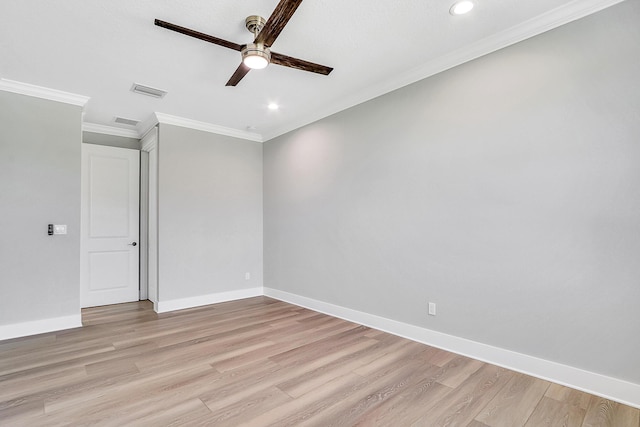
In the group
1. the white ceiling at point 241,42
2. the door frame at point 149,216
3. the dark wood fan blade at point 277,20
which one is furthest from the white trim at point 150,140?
the dark wood fan blade at point 277,20

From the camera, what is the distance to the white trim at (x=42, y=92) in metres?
3.28

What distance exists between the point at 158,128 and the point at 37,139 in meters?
1.31

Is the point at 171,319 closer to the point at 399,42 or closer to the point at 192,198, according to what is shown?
the point at 192,198

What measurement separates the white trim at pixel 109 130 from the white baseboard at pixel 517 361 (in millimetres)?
4327

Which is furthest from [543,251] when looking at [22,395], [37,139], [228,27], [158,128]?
[37,139]

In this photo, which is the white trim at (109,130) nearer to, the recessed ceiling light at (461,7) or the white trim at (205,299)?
the white trim at (205,299)

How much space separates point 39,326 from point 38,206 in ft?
4.37

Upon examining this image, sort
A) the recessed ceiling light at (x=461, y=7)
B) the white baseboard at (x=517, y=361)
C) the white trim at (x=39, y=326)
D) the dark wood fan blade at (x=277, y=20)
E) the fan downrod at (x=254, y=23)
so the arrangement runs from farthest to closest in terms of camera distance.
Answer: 1. the white trim at (x=39, y=326)
2. the fan downrod at (x=254, y=23)
3. the recessed ceiling light at (x=461, y=7)
4. the white baseboard at (x=517, y=361)
5. the dark wood fan blade at (x=277, y=20)

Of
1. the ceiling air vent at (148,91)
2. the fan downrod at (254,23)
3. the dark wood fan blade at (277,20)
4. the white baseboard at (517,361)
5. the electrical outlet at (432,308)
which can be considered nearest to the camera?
the dark wood fan blade at (277,20)

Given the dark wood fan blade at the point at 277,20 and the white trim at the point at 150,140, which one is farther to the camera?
the white trim at the point at 150,140

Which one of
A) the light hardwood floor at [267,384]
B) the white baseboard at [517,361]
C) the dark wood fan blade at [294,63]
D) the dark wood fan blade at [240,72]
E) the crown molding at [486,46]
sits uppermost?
the crown molding at [486,46]

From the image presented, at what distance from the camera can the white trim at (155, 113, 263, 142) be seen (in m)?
4.33

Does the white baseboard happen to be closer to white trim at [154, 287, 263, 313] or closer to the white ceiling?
white trim at [154, 287, 263, 313]

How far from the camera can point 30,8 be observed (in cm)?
217
